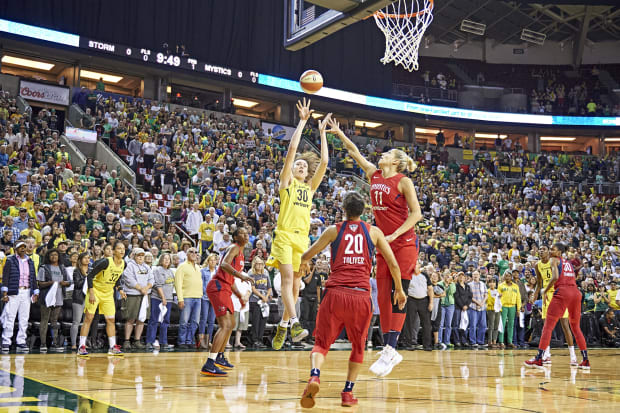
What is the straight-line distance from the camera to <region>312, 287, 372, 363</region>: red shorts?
17.7 ft

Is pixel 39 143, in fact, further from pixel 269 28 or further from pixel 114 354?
pixel 269 28

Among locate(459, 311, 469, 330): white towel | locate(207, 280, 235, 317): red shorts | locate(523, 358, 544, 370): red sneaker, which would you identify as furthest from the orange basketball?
locate(459, 311, 469, 330): white towel

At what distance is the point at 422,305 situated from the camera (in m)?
14.2

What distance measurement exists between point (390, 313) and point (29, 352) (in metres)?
6.75

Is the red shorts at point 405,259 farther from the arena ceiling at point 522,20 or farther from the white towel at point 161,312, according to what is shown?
the arena ceiling at point 522,20

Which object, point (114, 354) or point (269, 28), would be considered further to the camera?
point (269, 28)

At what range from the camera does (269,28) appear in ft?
101

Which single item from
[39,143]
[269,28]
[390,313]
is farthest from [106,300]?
[269,28]

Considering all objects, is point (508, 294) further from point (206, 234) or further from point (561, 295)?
point (206, 234)

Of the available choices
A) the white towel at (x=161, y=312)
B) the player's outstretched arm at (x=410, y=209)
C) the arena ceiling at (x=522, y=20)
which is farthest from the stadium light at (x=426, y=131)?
the player's outstretched arm at (x=410, y=209)

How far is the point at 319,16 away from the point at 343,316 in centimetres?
573

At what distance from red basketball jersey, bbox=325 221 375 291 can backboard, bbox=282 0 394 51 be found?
4.25m

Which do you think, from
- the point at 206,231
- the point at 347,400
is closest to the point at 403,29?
the point at 206,231

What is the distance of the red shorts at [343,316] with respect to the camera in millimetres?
5383
